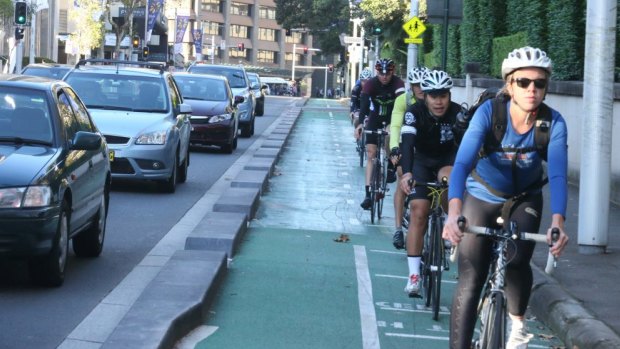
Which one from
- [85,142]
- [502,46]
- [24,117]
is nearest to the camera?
[85,142]

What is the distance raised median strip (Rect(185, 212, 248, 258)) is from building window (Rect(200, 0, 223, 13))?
A: 5377 inches

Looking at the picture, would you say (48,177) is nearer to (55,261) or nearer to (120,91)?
(55,261)

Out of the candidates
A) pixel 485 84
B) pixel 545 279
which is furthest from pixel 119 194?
pixel 485 84

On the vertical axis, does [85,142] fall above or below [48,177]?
above

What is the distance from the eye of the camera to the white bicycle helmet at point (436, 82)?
8859 mm

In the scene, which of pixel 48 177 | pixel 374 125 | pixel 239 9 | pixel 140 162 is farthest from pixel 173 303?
pixel 239 9

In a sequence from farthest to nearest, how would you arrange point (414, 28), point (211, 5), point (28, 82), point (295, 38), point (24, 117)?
point (295, 38), point (211, 5), point (414, 28), point (28, 82), point (24, 117)

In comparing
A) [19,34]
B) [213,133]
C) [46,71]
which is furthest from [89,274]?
[19,34]

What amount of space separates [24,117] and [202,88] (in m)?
17.5

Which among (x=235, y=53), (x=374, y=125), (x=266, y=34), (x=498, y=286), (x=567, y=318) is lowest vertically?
(x=567, y=318)

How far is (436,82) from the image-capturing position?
8.86 metres

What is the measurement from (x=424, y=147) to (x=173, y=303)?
2486mm

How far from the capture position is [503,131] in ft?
19.2

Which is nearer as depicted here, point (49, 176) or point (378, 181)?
point (49, 176)
